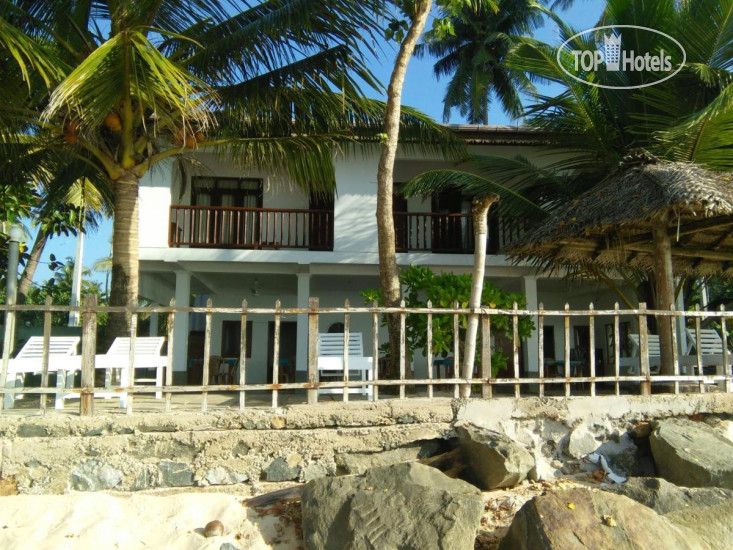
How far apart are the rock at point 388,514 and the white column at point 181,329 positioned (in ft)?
22.4

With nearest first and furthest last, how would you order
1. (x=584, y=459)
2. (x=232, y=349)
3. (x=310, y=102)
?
1. (x=584, y=459)
2. (x=310, y=102)
3. (x=232, y=349)

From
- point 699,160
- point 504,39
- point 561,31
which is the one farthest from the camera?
point 504,39

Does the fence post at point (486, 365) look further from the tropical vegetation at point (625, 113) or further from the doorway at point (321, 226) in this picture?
the doorway at point (321, 226)

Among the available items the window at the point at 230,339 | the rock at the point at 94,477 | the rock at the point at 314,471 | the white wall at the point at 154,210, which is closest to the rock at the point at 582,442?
the rock at the point at 314,471

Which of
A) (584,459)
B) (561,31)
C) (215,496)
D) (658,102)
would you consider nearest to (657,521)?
(584,459)

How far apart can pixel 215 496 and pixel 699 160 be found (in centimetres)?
808

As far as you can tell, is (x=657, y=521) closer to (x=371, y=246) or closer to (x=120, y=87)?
(x=120, y=87)

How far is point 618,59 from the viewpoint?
31.3 feet

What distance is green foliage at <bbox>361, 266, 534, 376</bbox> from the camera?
7.37 meters

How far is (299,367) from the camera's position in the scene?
1005 centimetres

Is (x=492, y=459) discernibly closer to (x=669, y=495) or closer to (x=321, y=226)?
(x=669, y=495)

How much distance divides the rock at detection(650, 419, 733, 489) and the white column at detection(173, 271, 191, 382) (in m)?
7.79

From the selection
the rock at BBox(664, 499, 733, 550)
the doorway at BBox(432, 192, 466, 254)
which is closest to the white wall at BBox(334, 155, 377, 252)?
the doorway at BBox(432, 192, 466, 254)

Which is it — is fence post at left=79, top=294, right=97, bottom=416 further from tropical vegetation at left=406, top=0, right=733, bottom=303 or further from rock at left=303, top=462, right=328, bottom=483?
tropical vegetation at left=406, top=0, right=733, bottom=303
